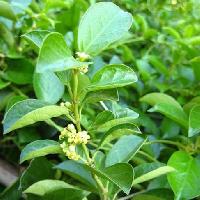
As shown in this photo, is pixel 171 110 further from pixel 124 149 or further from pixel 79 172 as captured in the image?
pixel 79 172

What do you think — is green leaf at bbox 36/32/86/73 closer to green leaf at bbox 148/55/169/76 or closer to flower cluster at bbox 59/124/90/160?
flower cluster at bbox 59/124/90/160

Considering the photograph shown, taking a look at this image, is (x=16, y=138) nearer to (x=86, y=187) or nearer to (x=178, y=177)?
(x=86, y=187)

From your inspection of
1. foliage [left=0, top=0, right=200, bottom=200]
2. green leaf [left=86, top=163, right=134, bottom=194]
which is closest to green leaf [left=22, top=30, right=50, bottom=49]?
foliage [left=0, top=0, right=200, bottom=200]

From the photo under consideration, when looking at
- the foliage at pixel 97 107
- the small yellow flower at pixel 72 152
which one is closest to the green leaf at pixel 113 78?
the foliage at pixel 97 107

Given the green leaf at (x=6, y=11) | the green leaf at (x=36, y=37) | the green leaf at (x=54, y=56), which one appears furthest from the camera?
the green leaf at (x=6, y=11)

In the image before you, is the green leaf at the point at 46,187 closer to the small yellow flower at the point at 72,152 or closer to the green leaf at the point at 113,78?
the small yellow flower at the point at 72,152

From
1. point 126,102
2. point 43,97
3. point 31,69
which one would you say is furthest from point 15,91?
point 126,102

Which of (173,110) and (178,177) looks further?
(173,110)
